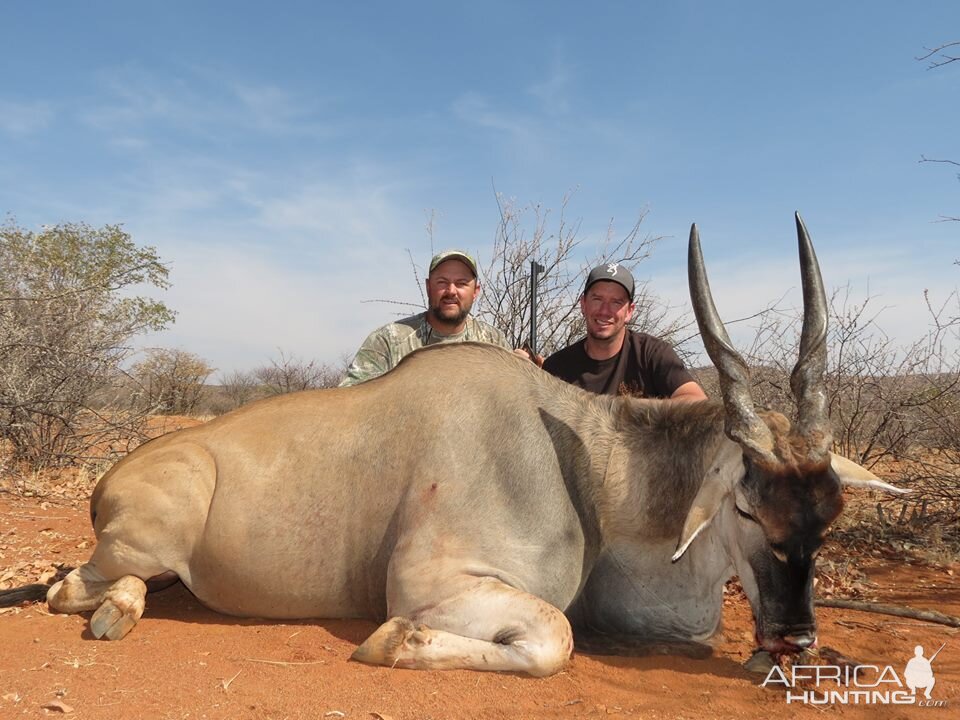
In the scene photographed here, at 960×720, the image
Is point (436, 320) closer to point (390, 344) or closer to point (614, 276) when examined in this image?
point (390, 344)

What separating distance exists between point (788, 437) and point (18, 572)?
4.43 m

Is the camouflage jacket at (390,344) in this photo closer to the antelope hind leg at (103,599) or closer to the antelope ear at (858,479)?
the antelope hind leg at (103,599)

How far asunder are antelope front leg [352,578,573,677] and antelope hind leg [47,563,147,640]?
47.3 inches

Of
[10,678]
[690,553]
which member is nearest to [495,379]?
[690,553]

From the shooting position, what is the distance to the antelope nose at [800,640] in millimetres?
2943

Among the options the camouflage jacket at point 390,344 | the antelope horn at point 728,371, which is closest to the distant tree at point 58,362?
the camouflage jacket at point 390,344

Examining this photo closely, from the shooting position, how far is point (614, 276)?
19.1 ft

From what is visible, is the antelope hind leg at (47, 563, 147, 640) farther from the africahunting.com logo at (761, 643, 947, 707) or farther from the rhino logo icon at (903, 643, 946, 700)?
the rhino logo icon at (903, 643, 946, 700)

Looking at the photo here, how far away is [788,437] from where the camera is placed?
3.13 m

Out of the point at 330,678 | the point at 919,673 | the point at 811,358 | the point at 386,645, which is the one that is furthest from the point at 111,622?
the point at 919,673

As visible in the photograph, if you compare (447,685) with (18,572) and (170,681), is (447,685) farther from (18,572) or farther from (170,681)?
(18,572)

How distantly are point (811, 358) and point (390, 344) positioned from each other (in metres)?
3.48

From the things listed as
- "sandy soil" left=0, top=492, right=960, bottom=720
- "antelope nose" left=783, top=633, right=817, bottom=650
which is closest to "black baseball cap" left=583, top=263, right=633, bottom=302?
"sandy soil" left=0, top=492, right=960, bottom=720

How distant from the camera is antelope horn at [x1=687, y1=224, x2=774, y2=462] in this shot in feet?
10.1
